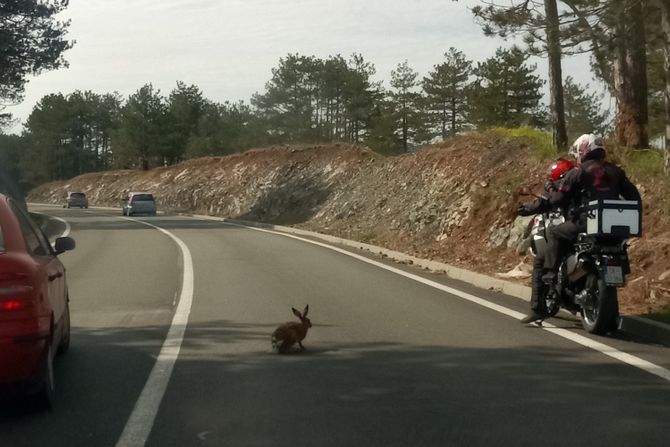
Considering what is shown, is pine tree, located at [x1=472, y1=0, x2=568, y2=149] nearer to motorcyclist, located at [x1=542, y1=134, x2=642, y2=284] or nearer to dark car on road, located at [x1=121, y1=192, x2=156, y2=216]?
motorcyclist, located at [x1=542, y1=134, x2=642, y2=284]

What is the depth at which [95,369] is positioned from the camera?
831 centimetres

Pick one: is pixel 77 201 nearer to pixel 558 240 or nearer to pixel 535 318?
pixel 535 318

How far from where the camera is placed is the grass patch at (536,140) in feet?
75.5

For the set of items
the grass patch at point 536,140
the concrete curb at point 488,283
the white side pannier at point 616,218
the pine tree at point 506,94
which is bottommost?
the concrete curb at point 488,283

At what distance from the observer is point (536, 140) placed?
982 inches

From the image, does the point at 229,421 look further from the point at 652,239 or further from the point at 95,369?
the point at 652,239

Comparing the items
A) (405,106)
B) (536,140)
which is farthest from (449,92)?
(536,140)

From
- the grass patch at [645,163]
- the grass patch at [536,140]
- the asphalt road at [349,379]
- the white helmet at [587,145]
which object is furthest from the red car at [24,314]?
the grass patch at [536,140]

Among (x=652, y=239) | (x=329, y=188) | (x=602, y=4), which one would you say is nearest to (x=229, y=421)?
(x=652, y=239)

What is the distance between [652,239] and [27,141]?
13133 cm

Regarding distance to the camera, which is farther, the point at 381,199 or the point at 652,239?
the point at 381,199

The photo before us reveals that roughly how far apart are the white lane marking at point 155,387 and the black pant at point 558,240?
13.7 feet

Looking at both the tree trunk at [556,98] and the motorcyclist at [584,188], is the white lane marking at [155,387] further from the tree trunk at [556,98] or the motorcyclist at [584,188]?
the tree trunk at [556,98]

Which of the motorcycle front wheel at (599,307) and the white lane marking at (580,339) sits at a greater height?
Result: the motorcycle front wheel at (599,307)
